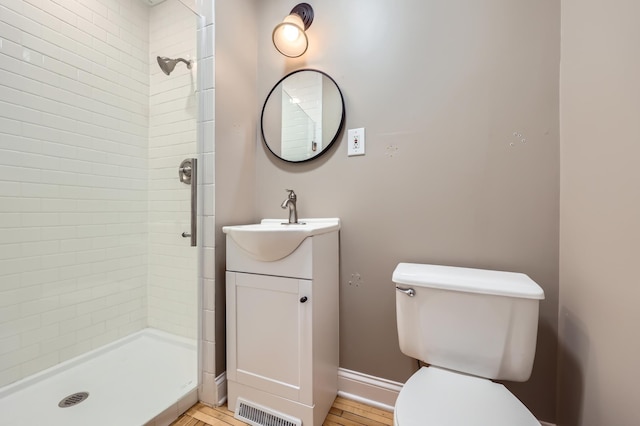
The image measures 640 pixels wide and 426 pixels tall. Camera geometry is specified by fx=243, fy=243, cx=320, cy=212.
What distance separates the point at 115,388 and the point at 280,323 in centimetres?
100

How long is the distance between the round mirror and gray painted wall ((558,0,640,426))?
90cm

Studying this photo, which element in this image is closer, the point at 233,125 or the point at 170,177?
the point at 233,125

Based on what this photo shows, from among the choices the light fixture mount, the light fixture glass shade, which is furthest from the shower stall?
the light fixture mount

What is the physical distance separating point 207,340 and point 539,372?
1443mm

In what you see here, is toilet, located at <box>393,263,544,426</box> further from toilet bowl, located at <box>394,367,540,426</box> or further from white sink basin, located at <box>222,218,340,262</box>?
white sink basin, located at <box>222,218,340,262</box>

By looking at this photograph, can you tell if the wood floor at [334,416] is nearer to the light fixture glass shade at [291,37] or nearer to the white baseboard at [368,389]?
the white baseboard at [368,389]

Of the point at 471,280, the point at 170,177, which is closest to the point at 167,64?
the point at 170,177

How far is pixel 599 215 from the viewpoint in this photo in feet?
2.34

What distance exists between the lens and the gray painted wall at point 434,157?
96cm

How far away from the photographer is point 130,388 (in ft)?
4.10

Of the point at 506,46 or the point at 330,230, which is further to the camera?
the point at 330,230

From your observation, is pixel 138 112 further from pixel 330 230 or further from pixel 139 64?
pixel 330 230

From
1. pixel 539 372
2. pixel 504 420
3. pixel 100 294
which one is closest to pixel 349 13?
pixel 504 420

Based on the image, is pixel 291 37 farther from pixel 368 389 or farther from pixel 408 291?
pixel 368 389
